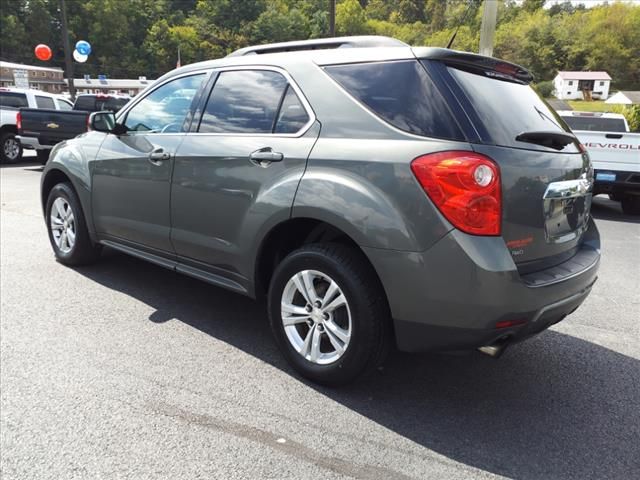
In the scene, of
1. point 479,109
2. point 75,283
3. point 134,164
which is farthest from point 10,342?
point 479,109

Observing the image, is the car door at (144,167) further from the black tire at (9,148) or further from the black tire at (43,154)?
the black tire at (9,148)

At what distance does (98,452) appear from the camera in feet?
7.67

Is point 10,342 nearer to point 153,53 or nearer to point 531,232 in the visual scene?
point 531,232

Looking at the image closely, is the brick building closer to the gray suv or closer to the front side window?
the front side window

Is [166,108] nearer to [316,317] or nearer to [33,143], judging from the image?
[316,317]

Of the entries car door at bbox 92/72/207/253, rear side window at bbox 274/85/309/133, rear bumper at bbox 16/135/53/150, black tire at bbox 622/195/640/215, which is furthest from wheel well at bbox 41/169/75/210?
black tire at bbox 622/195/640/215

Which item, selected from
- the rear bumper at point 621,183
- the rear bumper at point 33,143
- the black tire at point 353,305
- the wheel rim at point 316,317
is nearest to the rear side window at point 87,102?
the rear bumper at point 33,143

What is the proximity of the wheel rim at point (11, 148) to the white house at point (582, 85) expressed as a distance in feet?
323

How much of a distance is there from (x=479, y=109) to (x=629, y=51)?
344ft

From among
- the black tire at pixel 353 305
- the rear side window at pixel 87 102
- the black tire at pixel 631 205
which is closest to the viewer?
the black tire at pixel 353 305

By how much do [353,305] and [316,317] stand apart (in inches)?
12.3

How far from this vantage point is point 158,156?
3.65 m

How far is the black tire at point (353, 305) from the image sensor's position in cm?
259

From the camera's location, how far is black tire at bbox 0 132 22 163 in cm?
1368
